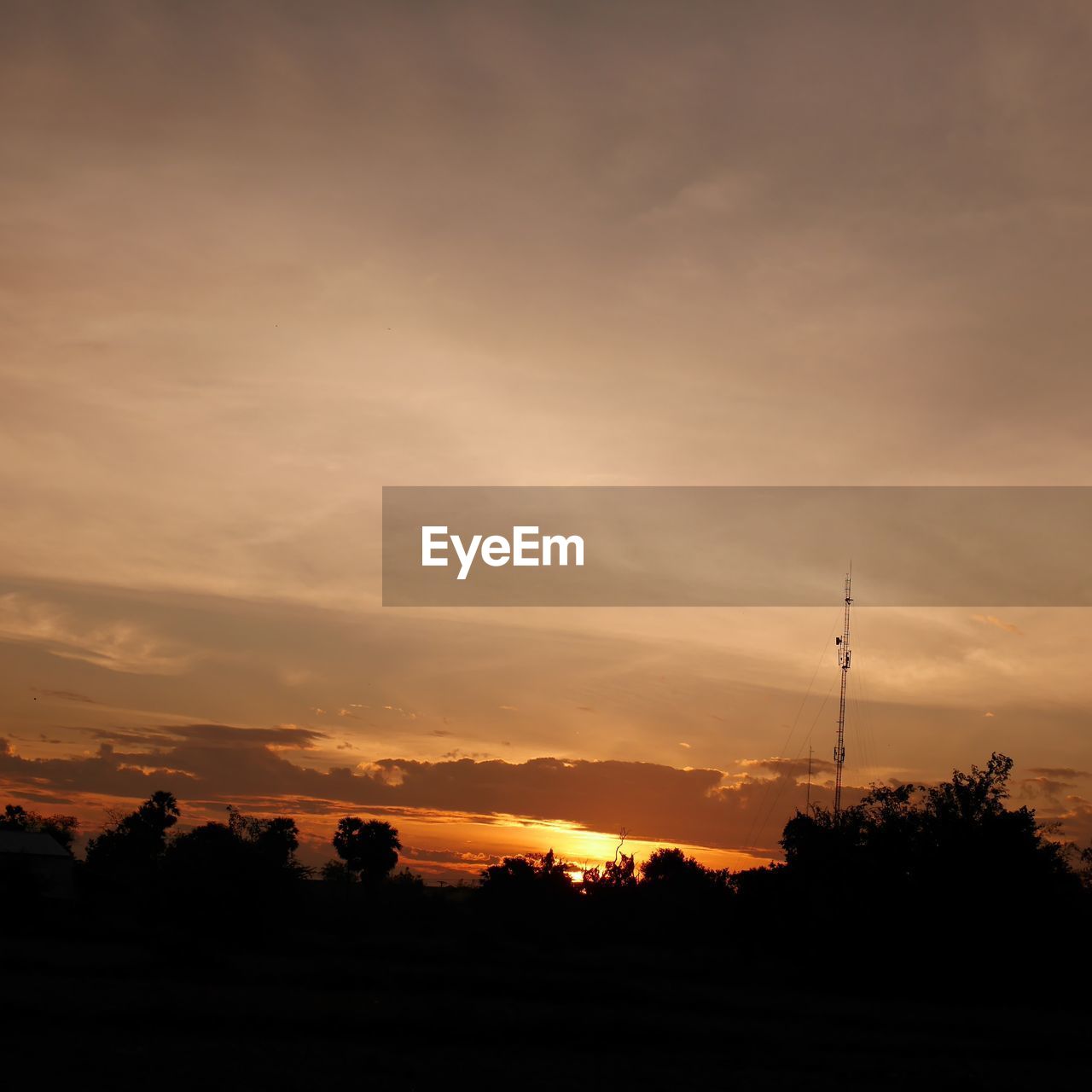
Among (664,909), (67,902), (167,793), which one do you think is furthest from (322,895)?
(167,793)

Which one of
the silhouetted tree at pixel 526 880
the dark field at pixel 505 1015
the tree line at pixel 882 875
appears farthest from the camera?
the silhouetted tree at pixel 526 880

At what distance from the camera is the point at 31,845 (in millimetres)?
112250

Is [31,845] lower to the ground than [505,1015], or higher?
lower

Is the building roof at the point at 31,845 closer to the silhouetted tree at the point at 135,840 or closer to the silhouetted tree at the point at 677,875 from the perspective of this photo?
the silhouetted tree at the point at 135,840

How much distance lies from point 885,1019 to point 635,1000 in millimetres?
11385

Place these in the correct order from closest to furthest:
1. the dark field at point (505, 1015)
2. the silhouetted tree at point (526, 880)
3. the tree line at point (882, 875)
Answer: the dark field at point (505, 1015) → the tree line at point (882, 875) → the silhouetted tree at point (526, 880)

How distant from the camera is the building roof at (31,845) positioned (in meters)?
108

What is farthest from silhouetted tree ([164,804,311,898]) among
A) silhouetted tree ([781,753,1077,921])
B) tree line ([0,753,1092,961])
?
silhouetted tree ([781,753,1077,921])

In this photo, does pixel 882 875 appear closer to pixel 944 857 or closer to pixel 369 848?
pixel 944 857

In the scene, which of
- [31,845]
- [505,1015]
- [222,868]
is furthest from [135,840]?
[505,1015]

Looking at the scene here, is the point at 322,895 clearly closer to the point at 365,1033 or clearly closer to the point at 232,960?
the point at 232,960

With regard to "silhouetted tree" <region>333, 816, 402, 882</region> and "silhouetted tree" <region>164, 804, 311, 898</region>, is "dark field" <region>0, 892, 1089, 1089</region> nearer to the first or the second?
"silhouetted tree" <region>164, 804, 311, 898</region>

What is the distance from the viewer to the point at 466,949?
71.4 meters

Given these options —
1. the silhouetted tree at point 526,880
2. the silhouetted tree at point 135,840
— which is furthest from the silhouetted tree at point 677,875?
the silhouetted tree at point 135,840
